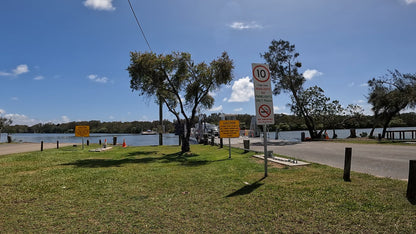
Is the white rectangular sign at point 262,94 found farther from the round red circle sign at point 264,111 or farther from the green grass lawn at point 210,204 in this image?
the green grass lawn at point 210,204

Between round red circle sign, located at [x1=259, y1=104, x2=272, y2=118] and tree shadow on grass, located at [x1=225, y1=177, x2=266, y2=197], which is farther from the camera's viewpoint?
round red circle sign, located at [x1=259, y1=104, x2=272, y2=118]

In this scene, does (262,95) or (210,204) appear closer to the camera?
(210,204)

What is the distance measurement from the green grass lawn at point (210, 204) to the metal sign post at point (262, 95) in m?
1.65

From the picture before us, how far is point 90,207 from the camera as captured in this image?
4.73 metres

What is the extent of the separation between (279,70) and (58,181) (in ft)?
89.7

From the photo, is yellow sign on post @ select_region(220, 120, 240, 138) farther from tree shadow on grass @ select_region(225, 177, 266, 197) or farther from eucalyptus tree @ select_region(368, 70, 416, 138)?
eucalyptus tree @ select_region(368, 70, 416, 138)

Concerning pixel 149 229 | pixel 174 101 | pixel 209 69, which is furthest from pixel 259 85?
pixel 174 101

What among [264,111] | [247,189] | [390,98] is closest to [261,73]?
[264,111]

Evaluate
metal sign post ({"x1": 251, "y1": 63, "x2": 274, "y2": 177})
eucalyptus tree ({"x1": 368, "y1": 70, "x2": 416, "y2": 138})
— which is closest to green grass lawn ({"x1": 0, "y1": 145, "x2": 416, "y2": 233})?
metal sign post ({"x1": 251, "y1": 63, "x2": 274, "y2": 177})

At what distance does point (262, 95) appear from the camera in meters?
7.51

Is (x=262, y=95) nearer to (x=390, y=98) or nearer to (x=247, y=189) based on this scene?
(x=247, y=189)

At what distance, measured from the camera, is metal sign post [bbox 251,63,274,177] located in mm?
7391

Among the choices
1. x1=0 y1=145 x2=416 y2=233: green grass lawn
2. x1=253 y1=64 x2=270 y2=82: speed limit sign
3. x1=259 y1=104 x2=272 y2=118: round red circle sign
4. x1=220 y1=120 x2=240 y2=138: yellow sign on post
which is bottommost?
x1=0 y1=145 x2=416 y2=233: green grass lawn

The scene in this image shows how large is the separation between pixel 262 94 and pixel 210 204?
3849 mm
